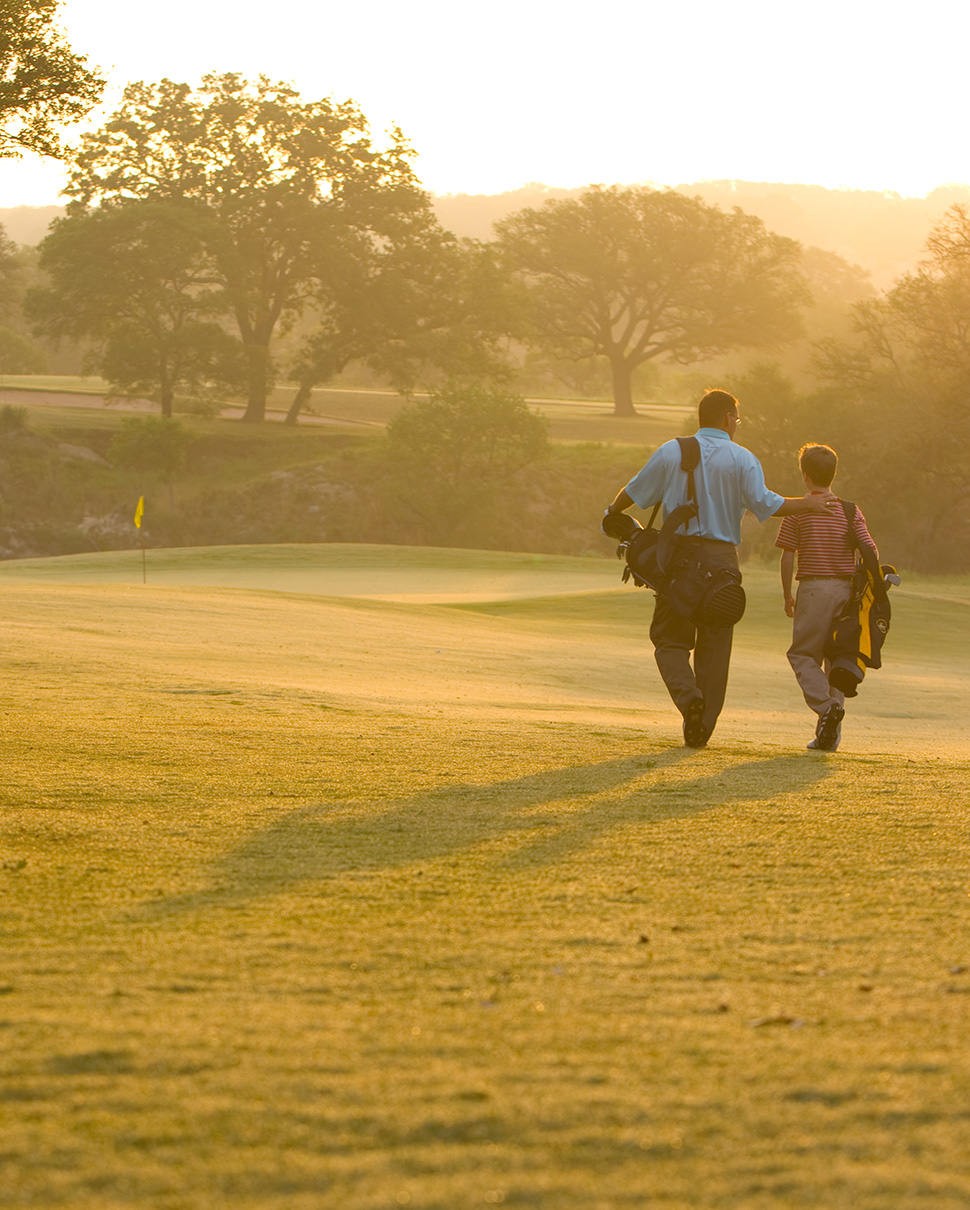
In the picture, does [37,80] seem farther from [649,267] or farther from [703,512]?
[649,267]

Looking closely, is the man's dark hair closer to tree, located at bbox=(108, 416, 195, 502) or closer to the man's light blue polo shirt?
the man's light blue polo shirt

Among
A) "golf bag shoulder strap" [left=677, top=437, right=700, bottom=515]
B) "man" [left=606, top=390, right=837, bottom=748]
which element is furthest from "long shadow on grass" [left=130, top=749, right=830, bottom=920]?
"golf bag shoulder strap" [left=677, top=437, right=700, bottom=515]

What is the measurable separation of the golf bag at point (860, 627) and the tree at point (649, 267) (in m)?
72.9

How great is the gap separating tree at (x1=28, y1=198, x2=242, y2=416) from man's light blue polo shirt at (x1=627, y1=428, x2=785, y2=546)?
189 ft

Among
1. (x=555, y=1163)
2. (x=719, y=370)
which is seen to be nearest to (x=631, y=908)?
(x=555, y=1163)

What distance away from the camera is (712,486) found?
802cm

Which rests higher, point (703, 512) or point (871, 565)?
point (703, 512)

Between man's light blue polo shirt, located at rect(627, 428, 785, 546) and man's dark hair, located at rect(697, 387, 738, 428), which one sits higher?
man's dark hair, located at rect(697, 387, 738, 428)

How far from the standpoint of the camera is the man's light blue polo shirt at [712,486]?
800cm

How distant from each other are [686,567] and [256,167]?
64894 mm

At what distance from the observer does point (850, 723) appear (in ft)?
42.1

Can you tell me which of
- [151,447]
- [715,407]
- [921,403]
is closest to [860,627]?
[715,407]

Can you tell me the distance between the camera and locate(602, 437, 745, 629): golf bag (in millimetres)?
7828

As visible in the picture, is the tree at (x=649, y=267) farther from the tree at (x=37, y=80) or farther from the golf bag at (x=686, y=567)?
the golf bag at (x=686, y=567)
